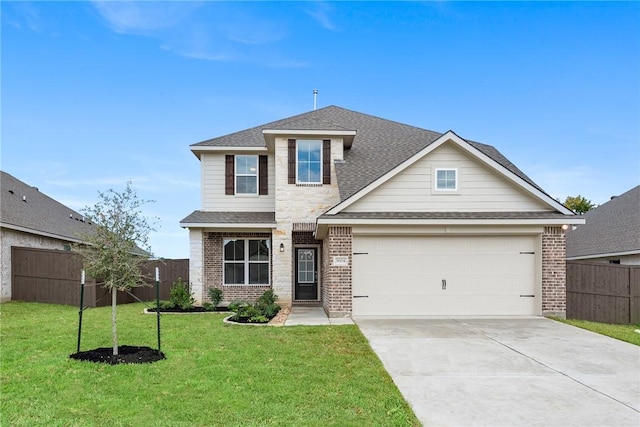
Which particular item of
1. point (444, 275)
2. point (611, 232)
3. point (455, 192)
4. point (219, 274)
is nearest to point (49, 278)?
point (219, 274)

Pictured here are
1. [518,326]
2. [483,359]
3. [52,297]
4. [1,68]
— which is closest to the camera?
[483,359]

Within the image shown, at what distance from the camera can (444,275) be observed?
41.2 ft

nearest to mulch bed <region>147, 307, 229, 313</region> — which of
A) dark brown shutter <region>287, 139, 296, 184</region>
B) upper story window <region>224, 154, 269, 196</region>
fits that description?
upper story window <region>224, 154, 269, 196</region>

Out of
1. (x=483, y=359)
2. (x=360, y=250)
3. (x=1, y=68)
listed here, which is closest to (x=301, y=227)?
(x=360, y=250)

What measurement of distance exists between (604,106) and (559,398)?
17.5 m

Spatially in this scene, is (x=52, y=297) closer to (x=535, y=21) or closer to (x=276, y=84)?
(x=276, y=84)

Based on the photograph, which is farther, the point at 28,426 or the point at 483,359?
the point at 483,359

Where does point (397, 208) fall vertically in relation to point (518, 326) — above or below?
above

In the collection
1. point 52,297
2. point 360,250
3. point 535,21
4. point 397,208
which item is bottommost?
point 52,297

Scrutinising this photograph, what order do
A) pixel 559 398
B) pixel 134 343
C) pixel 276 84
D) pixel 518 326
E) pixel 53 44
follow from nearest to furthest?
pixel 559 398, pixel 134 343, pixel 518 326, pixel 53 44, pixel 276 84

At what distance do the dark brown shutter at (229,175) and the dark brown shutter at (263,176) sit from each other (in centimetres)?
95

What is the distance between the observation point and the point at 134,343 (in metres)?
9.02

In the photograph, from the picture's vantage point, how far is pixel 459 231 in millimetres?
12500

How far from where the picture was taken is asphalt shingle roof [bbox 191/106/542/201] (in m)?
14.8
